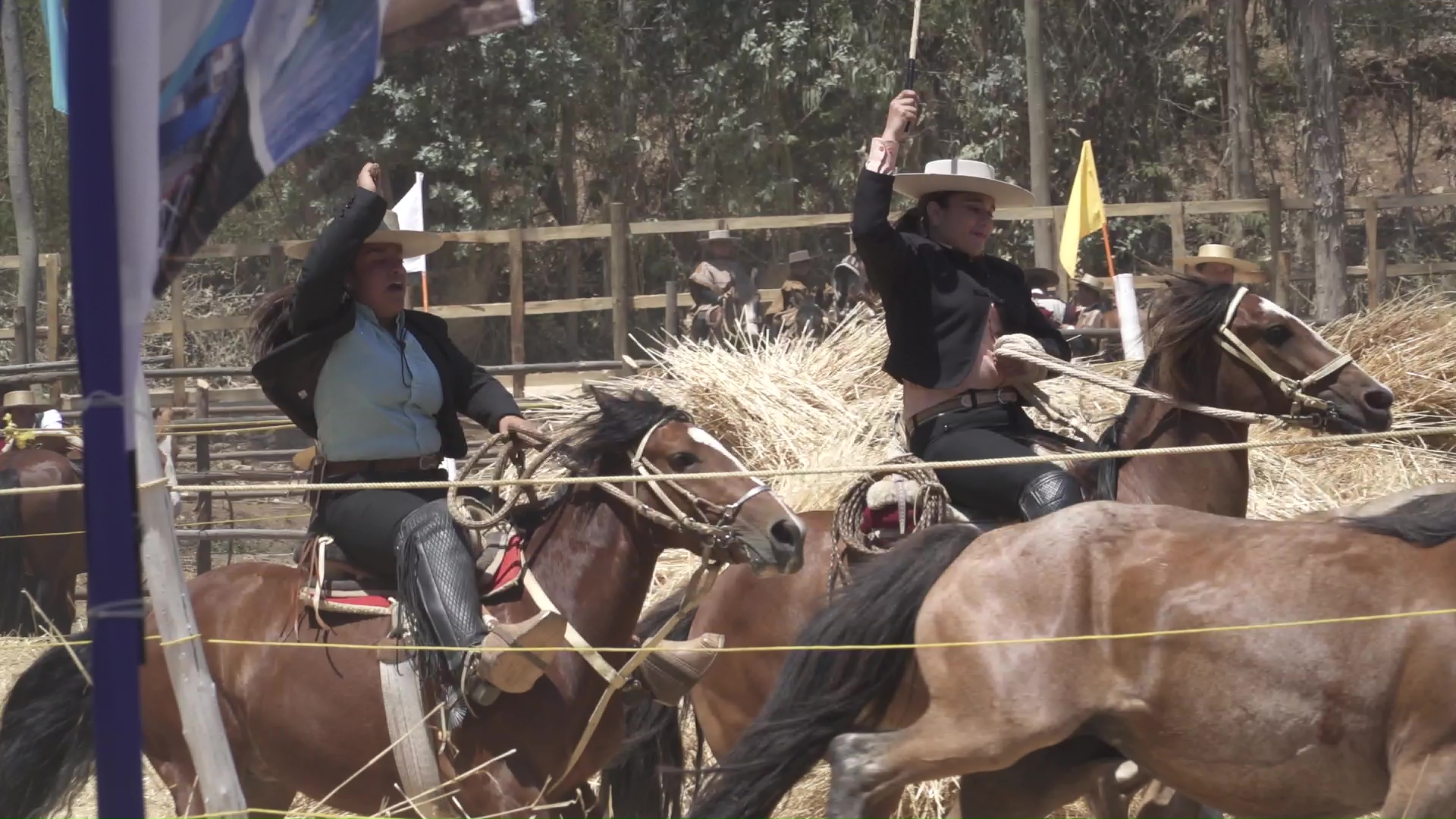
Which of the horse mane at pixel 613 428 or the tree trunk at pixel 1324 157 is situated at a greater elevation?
the tree trunk at pixel 1324 157

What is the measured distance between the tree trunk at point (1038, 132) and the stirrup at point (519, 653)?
10745 mm

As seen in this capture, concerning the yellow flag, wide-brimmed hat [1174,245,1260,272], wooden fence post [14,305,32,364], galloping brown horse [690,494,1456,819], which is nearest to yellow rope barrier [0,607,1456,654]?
galloping brown horse [690,494,1456,819]

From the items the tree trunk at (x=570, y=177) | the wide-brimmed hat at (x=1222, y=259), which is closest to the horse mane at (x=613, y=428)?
the wide-brimmed hat at (x=1222, y=259)

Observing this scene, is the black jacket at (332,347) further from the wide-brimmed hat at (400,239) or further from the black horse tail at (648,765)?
the black horse tail at (648,765)

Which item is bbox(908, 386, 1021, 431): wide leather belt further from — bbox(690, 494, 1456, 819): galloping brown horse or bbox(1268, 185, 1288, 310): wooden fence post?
bbox(1268, 185, 1288, 310): wooden fence post

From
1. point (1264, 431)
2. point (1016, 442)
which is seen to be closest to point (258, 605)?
point (1016, 442)

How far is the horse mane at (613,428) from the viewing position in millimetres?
4773

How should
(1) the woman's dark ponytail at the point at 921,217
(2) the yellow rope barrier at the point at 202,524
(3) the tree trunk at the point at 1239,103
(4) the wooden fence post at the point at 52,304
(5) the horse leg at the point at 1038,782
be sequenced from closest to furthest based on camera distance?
(5) the horse leg at the point at 1038,782, (1) the woman's dark ponytail at the point at 921,217, (2) the yellow rope barrier at the point at 202,524, (4) the wooden fence post at the point at 52,304, (3) the tree trunk at the point at 1239,103

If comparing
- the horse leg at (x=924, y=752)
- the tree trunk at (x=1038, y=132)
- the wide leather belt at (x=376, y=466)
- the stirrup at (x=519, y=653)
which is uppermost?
the tree trunk at (x=1038, y=132)

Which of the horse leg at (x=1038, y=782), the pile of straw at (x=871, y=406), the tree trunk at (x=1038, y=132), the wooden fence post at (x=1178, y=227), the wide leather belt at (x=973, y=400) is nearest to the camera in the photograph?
the horse leg at (x=1038, y=782)

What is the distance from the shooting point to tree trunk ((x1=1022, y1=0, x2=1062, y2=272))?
577 inches

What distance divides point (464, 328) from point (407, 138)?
2.91 m

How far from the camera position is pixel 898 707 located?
14.2 feet

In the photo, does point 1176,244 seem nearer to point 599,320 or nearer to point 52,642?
point 599,320
